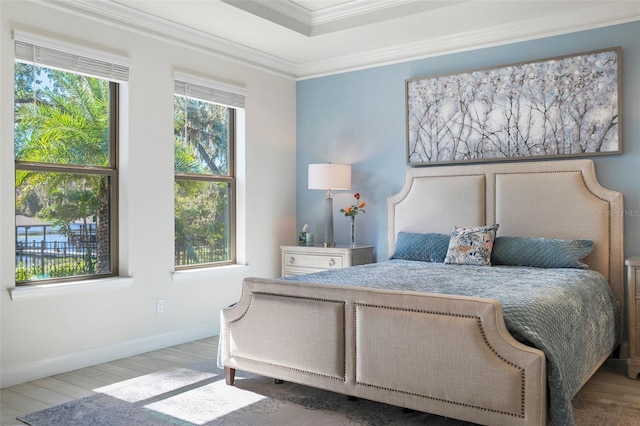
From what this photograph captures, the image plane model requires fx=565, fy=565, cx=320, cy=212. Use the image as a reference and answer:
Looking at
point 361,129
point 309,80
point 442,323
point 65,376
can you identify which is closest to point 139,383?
point 65,376

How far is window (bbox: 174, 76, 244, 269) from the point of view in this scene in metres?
4.71

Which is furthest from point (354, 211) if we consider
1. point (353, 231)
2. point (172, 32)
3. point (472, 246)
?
point (172, 32)

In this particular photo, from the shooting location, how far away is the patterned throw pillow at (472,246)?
159 inches

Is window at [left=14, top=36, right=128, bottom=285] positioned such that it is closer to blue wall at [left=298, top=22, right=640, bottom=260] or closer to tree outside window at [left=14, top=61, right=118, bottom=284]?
tree outside window at [left=14, top=61, right=118, bottom=284]

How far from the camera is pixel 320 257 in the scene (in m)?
5.02

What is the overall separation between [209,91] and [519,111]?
2.54 m

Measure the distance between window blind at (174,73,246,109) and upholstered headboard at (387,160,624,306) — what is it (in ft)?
5.42

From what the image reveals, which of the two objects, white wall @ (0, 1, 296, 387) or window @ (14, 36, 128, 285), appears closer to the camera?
white wall @ (0, 1, 296, 387)

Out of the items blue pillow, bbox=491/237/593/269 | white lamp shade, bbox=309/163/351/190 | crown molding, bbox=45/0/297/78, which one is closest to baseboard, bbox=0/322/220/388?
white lamp shade, bbox=309/163/351/190

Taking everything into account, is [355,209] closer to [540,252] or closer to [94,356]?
[540,252]

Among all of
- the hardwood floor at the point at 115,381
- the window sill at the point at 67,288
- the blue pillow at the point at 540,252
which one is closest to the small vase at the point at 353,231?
the blue pillow at the point at 540,252

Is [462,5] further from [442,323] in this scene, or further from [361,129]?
[442,323]

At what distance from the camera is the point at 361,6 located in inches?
172

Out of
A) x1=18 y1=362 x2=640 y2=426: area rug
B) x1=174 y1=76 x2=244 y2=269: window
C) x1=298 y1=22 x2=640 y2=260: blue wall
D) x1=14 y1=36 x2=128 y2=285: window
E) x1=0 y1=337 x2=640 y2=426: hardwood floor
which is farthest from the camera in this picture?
x1=174 y1=76 x2=244 y2=269: window
